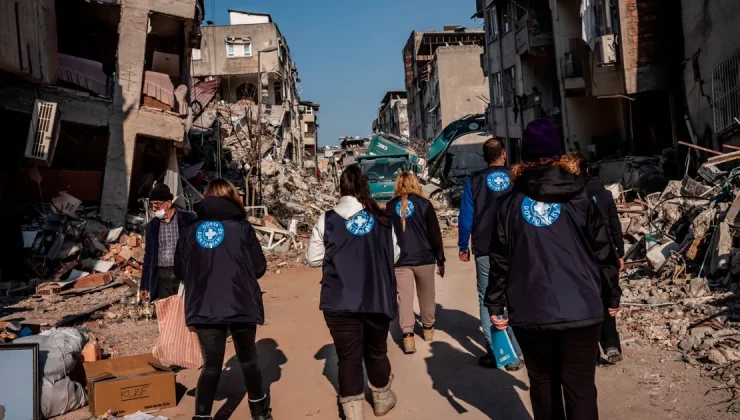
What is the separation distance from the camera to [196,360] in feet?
17.5

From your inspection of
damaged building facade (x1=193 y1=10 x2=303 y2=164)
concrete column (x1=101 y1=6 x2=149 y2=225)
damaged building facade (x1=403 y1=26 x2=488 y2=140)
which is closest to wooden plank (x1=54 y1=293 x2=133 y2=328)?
concrete column (x1=101 y1=6 x2=149 y2=225)

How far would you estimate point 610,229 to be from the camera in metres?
5.32

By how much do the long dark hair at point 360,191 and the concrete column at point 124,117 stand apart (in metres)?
12.9

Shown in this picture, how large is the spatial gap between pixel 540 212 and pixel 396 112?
7953cm

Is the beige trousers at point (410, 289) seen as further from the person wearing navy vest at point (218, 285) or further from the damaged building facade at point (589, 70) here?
the damaged building facade at point (589, 70)

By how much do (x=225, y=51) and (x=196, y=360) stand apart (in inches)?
1934

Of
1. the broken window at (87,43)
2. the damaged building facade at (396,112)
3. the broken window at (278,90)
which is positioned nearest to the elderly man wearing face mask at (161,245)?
the broken window at (87,43)

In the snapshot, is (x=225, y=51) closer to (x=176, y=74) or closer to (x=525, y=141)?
(x=176, y=74)

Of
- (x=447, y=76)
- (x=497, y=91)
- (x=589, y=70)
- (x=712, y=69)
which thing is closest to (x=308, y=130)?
(x=447, y=76)

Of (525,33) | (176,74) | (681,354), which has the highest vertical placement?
(525,33)

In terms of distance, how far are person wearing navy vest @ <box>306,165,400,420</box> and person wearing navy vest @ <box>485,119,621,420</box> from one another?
1.34 meters

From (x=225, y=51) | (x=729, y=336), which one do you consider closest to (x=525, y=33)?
(x=729, y=336)

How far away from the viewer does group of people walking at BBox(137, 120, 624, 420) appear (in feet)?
10.6

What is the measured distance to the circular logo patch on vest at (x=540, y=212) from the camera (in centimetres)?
326
